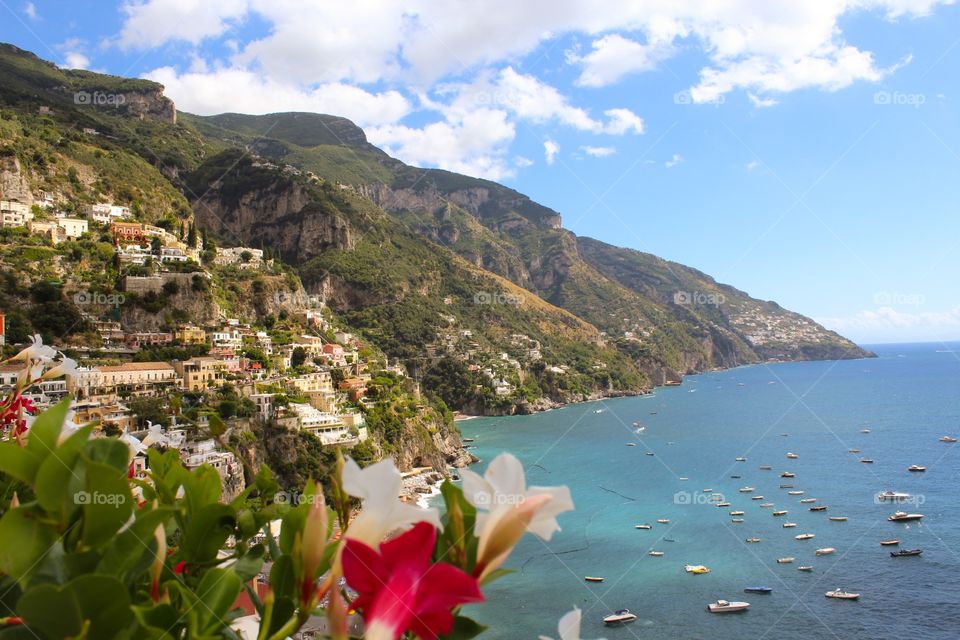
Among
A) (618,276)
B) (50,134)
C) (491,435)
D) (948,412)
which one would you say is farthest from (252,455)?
(618,276)

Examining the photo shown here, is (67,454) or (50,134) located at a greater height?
(50,134)

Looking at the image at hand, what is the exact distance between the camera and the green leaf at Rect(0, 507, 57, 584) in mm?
590

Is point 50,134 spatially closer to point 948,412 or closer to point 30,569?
point 30,569

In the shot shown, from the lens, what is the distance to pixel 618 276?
128 metres

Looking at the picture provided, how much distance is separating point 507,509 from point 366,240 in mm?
70781

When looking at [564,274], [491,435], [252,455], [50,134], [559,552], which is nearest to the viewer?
[559,552]

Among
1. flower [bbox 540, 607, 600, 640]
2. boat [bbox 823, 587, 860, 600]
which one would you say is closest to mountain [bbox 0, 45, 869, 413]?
boat [bbox 823, 587, 860, 600]

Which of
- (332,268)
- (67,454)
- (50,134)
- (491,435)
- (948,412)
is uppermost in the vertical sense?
(50,134)

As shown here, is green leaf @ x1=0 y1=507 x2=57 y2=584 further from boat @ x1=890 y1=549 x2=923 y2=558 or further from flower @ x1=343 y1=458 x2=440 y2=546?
boat @ x1=890 y1=549 x2=923 y2=558

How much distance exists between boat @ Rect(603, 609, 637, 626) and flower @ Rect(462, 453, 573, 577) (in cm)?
1681

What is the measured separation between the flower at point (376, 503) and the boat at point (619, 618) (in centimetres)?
1686

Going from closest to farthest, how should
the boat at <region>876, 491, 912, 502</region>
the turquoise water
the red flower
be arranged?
the red flower, the turquoise water, the boat at <region>876, 491, 912, 502</region>

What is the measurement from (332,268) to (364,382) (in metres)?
28.4

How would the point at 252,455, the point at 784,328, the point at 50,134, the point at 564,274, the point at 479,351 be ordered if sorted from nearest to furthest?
the point at 252,455 < the point at 50,134 < the point at 479,351 < the point at 564,274 < the point at 784,328
